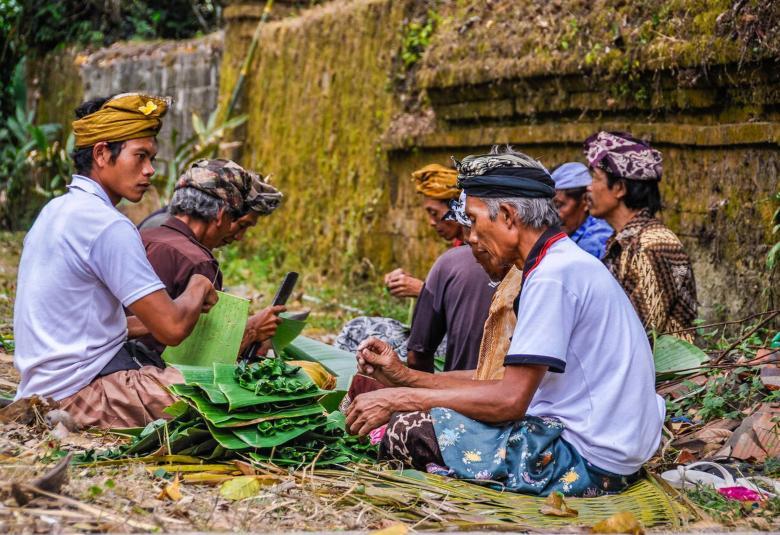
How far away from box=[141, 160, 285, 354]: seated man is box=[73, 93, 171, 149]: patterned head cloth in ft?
2.06

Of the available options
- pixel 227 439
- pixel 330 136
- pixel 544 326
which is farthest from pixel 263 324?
pixel 330 136

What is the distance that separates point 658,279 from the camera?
5363mm

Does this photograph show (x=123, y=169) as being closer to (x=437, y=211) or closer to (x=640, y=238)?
(x=437, y=211)

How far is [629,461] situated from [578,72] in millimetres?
4132

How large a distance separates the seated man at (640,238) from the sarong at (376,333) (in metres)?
1.18

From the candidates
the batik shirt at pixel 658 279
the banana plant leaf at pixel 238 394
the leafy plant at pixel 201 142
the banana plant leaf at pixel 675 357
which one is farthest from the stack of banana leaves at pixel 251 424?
the leafy plant at pixel 201 142

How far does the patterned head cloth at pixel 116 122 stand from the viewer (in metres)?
4.41

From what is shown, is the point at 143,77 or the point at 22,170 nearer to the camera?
the point at 143,77

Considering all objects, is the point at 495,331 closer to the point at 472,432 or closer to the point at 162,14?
the point at 472,432

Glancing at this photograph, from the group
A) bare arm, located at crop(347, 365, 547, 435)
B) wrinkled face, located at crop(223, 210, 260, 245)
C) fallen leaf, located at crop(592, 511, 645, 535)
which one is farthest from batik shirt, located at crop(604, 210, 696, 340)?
fallen leaf, located at crop(592, 511, 645, 535)

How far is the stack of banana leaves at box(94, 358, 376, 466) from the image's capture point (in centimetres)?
377

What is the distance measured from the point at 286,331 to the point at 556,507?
2069 mm

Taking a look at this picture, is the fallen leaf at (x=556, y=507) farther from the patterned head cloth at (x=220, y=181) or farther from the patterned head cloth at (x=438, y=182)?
the patterned head cloth at (x=438, y=182)

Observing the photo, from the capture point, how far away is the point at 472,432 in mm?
3721
